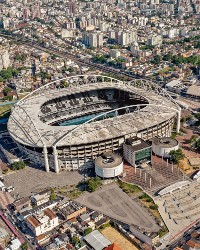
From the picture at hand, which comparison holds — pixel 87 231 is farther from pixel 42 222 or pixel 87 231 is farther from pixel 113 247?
pixel 42 222

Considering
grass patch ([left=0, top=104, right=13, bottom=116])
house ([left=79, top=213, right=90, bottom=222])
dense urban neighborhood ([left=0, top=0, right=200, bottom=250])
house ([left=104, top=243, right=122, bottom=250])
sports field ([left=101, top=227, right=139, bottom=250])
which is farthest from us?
grass patch ([left=0, top=104, right=13, bottom=116])

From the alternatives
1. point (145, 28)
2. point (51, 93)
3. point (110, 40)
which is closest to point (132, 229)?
point (51, 93)

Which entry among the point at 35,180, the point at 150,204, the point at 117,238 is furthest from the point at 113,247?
the point at 35,180

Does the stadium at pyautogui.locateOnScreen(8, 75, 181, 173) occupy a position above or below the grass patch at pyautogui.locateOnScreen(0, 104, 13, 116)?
above

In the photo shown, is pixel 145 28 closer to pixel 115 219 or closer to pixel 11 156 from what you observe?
pixel 11 156

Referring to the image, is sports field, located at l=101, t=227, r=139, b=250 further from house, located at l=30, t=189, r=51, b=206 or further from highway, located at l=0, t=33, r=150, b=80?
highway, located at l=0, t=33, r=150, b=80

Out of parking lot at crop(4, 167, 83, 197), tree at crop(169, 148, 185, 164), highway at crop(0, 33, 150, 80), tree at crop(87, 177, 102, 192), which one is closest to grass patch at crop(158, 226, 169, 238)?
tree at crop(87, 177, 102, 192)

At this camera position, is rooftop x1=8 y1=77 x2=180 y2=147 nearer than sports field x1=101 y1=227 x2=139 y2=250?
No
